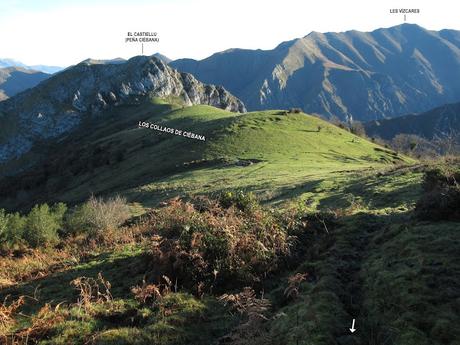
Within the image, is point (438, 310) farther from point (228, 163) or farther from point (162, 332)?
point (228, 163)

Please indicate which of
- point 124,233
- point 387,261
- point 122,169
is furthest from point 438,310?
point 122,169

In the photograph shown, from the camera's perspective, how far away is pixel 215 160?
68250 millimetres

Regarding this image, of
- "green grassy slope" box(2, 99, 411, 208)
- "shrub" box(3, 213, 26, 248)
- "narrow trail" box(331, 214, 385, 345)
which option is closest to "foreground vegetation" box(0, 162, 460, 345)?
"narrow trail" box(331, 214, 385, 345)

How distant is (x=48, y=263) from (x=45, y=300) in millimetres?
4991

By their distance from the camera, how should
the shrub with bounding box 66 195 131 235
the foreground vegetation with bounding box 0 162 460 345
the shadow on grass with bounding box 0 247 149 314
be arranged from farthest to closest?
the shrub with bounding box 66 195 131 235, the shadow on grass with bounding box 0 247 149 314, the foreground vegetation with bounding box 0 162 460 345

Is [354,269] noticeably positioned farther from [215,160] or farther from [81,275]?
[215,160]

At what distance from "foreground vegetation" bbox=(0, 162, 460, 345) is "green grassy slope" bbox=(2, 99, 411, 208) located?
1812 centimetres

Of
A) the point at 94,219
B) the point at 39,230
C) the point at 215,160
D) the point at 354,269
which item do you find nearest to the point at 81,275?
the point at 354,269

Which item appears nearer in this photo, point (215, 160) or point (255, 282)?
point (255, 282)

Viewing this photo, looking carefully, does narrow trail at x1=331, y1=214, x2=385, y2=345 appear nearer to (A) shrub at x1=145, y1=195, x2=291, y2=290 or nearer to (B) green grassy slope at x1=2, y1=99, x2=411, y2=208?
(A) shrub at x1=145, y1=195, x2=291, y2=290

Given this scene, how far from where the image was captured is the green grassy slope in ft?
163

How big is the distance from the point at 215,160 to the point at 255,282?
55.3 m

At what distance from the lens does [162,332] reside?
10.5 metres

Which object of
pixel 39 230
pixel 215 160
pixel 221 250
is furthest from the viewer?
pixel 215 160
